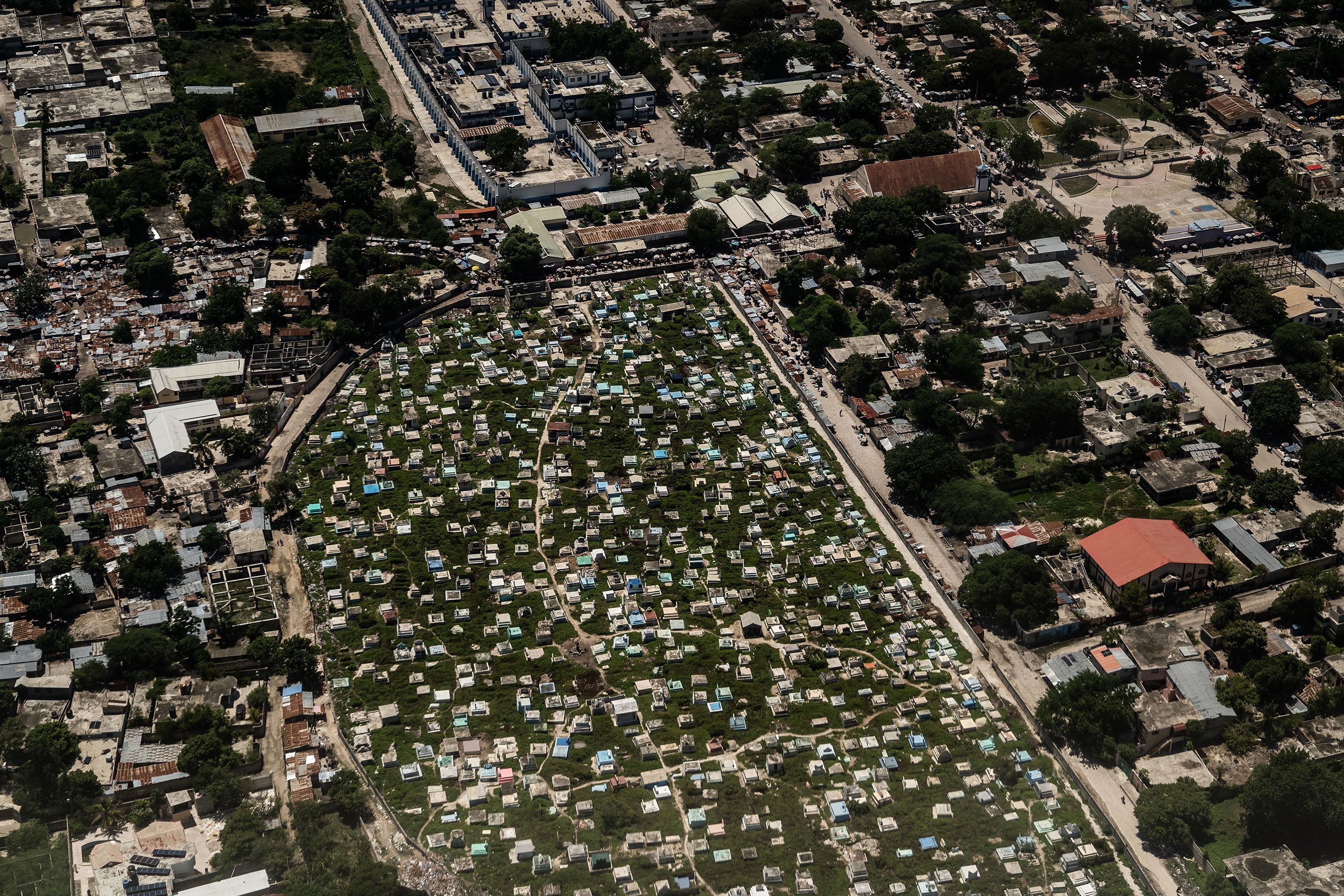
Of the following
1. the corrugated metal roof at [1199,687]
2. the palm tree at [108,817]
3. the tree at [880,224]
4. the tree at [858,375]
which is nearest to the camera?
the palm tree at [108,817]

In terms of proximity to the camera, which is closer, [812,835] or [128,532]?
[812,835]

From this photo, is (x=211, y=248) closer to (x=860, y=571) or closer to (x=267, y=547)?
(x=267, y=547)

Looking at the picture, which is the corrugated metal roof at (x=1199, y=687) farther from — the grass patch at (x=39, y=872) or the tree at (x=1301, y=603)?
the grass patch at (x=39, y=872)

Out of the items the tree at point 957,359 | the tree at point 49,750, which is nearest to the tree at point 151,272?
the tree at point 49,750

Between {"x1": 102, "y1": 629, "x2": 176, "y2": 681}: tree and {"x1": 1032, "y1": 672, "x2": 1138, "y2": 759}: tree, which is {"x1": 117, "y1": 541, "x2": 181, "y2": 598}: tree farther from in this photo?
{"x1": 1032, "y1": 672, "x2": 1138, "y2": 759}: tree

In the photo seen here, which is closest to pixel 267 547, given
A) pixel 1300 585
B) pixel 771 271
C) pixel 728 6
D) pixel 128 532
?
pixel 128 532

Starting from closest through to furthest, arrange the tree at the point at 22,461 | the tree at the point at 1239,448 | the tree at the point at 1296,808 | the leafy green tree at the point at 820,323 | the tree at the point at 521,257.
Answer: the tree at the point at 1296,808 < the tree at the point at 22,461 < the tree at the point at 1239,448 < the leafy green tree at the point at 820,323 < the tree at the point at 521,257
